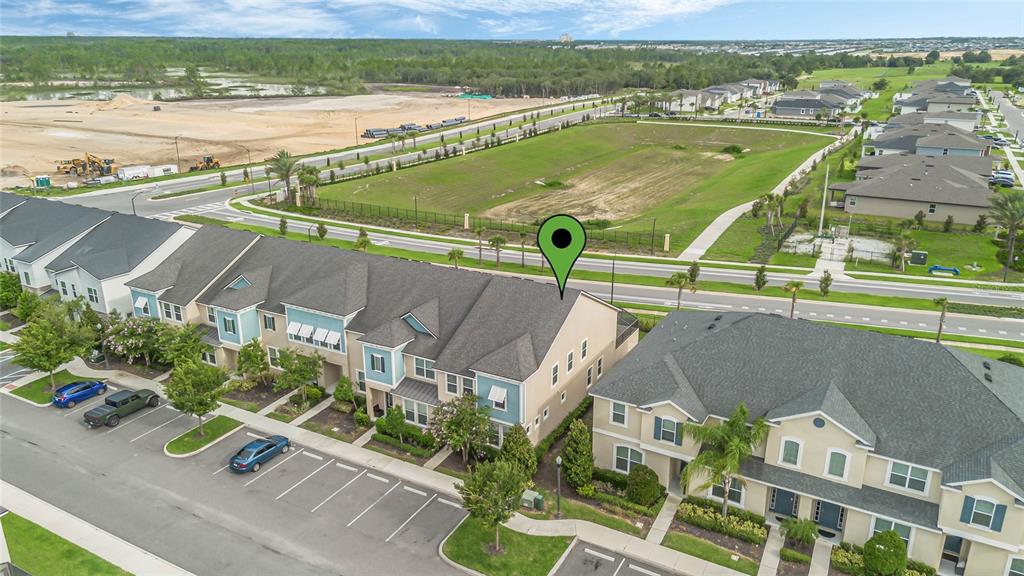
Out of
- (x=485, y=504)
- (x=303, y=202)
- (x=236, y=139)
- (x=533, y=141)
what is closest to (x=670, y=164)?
(x=533, y=141)

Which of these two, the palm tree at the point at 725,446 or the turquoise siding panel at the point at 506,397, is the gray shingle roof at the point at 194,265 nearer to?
the turquoise siding panel at the point at 506,397

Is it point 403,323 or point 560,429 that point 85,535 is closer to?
point 403,323

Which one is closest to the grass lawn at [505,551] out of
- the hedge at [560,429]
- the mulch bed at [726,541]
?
the mulch bed at [726,541]

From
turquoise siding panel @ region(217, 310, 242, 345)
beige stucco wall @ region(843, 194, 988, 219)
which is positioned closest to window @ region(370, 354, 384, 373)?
turquoise siding panel @ region(217, 310, 242, 345)

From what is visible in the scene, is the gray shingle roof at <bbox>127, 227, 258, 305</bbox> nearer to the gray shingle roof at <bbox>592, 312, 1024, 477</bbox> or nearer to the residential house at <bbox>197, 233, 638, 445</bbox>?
the residential house at <bbox>197, 233, 638, 445</bbox>

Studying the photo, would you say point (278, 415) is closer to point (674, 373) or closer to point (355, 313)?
point (355, 313)

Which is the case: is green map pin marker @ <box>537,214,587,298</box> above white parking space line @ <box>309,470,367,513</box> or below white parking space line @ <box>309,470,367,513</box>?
above
